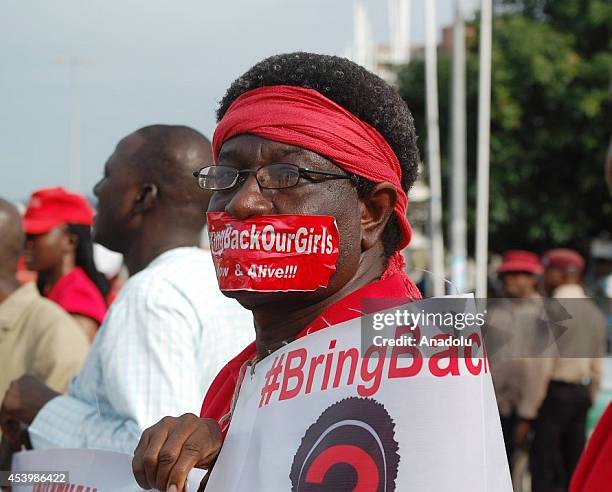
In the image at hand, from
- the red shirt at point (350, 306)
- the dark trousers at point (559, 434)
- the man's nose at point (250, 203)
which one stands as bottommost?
the dark trousers at point (559, 434)

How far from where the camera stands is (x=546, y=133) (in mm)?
26016

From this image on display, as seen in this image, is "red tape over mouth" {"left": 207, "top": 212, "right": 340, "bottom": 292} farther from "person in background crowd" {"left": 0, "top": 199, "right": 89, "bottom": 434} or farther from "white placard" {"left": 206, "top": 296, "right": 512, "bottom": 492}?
"person in background crowd" {"left": 0, "top": 199, "right": 89, "bottom": 434}

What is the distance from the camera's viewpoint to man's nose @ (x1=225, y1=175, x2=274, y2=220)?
6.26ft

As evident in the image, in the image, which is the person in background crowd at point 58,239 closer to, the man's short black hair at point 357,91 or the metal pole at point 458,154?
the man's short black hair at point 357,91

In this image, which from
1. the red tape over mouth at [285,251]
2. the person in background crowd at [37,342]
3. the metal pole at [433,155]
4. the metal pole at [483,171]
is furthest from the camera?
the metal pole at [433,155]

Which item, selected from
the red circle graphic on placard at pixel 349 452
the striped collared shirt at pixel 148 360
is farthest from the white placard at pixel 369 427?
the striped collared shirt at pixel 148 360

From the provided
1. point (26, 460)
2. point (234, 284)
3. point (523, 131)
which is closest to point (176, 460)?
point (234, 284)

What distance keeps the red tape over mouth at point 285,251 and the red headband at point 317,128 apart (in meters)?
0.12

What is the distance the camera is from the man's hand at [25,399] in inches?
115

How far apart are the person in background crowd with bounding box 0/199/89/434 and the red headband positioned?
82.5 inches

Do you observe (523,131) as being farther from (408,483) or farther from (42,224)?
(408,483)

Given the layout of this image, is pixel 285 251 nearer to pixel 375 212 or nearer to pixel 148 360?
pixel 375 212

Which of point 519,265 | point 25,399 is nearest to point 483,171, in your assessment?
point 519,265

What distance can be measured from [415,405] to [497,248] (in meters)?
25.5
